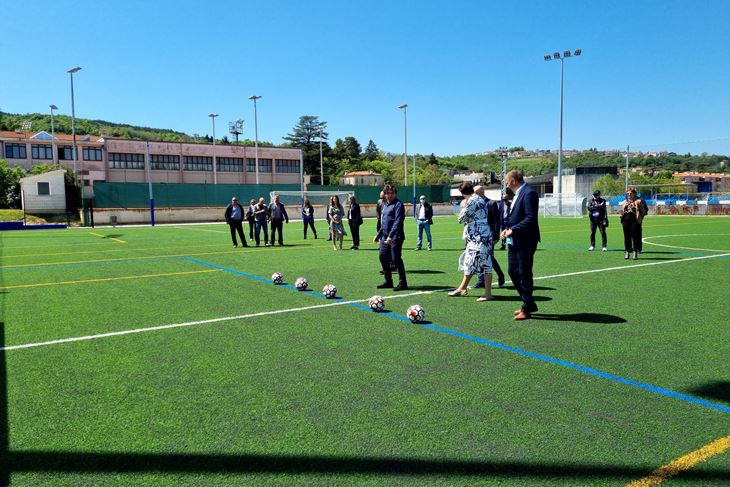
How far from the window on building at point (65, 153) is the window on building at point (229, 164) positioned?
67.4 feet

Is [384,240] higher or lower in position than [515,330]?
higher

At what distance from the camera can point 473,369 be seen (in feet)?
17.3

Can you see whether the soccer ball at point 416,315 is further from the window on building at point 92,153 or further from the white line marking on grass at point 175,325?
the window on building at point 92,153

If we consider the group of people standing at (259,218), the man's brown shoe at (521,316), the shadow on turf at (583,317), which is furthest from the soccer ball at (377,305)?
the group of people standing at (259,218)

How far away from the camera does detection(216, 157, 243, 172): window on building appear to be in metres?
81.1

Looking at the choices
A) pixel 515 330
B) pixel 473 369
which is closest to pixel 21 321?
pixel 473 369

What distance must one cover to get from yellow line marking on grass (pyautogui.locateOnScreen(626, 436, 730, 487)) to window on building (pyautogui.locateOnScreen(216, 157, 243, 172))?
82.4m

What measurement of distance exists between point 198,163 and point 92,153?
14.5 metres

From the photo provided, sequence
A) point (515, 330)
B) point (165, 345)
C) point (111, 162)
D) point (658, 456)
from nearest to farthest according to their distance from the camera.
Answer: point (658, 456), point (165, 345), point (515, 330), point (111, 162)

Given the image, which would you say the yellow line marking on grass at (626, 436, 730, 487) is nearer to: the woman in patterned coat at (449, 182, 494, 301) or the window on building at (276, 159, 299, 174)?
the woman in patterned coat at (449, 182, 494, 301)

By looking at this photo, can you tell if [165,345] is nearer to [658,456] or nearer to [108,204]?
[658,456]

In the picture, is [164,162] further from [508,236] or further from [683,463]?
[683,463]

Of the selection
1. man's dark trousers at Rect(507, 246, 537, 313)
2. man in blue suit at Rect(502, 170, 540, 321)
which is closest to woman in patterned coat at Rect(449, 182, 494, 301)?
man's dark trousers at Rect(507, 246, 537, 313)

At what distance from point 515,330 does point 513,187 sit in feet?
6.88
